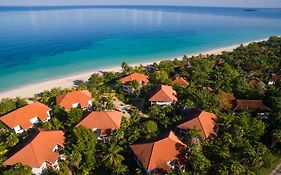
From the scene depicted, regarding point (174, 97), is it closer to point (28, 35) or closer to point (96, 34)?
point (96, 34)

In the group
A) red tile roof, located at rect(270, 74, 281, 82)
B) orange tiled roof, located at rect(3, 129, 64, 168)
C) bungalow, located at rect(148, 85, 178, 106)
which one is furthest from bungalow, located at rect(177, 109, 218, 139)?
red tile roof, located at rect(270, 74, 281, 82)

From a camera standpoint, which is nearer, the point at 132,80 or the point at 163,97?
the point at 163,97

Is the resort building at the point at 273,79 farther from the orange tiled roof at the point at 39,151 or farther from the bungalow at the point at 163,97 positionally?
the orange tiled roof at the point at 39,151

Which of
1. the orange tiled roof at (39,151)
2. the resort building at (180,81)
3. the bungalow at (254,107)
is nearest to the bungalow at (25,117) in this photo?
the orange tiled roof at (39,151)

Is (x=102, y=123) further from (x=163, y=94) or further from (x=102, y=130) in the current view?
(x=163, y=94)

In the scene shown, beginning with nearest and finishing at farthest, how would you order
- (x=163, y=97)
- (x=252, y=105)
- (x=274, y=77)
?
1. (x=252, y=105)
2. (x=163, y=97)
3. (x=274, y=77)

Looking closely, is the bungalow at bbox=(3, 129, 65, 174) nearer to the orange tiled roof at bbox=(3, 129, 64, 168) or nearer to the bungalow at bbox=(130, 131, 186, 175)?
the orange tiled roof at bbox=(3, 129, 64, 168)

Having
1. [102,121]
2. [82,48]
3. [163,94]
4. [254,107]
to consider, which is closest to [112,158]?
[102,121]
